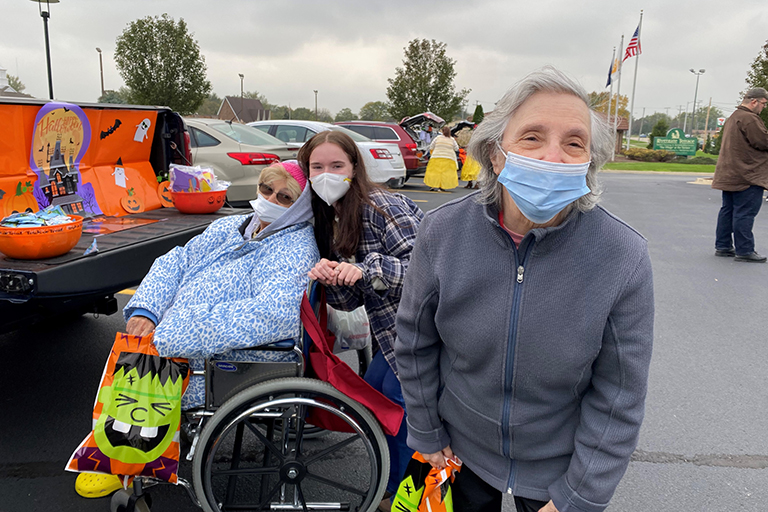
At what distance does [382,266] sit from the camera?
2.28 meters

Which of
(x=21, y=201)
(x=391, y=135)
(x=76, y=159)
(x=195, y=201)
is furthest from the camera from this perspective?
(x=391, y=135)

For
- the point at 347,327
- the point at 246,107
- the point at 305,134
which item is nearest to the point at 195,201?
the point at 347,327

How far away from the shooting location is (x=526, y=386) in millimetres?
1424

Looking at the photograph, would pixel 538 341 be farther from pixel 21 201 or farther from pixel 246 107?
pixel 246 107

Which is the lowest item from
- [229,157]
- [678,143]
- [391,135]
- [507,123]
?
[229,157]

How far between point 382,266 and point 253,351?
0.62 m

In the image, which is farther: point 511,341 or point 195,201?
point 195,201

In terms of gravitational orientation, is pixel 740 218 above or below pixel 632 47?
below

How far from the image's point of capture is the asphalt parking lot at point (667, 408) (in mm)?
2600

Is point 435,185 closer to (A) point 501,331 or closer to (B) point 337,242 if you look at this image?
(B) point 337,242

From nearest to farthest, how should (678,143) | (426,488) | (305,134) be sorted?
(426,488) < (305,134) < (678,143)

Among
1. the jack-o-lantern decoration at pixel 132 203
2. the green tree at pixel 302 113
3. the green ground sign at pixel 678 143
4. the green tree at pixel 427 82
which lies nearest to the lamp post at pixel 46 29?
the jack-o-lantern decoration at pixel 132 203

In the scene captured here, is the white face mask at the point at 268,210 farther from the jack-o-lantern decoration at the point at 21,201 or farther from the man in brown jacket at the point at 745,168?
the man in brown jacket at the point at 745,168

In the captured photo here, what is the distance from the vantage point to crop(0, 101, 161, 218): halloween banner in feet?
10.2
